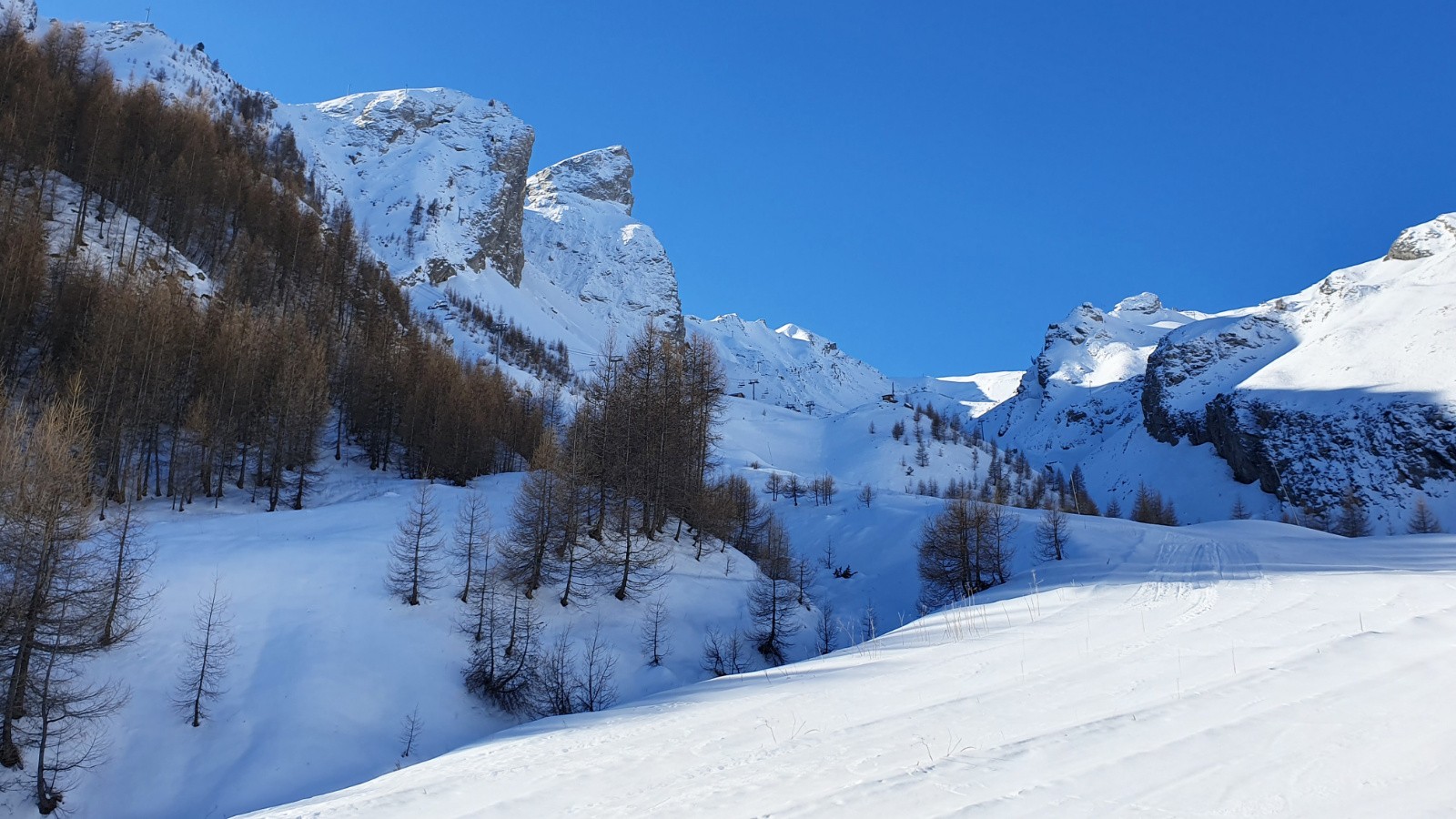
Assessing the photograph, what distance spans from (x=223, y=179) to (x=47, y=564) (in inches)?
2308

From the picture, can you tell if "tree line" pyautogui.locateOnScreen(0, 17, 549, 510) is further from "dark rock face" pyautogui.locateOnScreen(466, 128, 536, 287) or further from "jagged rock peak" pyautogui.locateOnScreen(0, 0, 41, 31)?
"dark rock face" pyautogui.locateOnScreen(466, 128, 536, 287)

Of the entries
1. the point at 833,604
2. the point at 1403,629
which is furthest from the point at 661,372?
the point at 1403,629

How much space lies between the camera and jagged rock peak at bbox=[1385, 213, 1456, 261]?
15012 centimetres

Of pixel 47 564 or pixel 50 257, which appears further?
pixel 50 257

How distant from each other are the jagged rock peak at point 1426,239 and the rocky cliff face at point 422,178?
20976 centimetres

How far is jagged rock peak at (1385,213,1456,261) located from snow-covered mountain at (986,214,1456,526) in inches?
14.4

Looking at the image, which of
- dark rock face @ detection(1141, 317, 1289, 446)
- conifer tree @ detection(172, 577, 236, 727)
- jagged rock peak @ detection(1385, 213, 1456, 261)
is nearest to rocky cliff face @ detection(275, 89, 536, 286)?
conifer tree @ detection(172, 577, 236, 727)

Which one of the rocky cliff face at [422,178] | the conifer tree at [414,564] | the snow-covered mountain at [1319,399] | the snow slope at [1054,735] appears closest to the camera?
the snow slope at [1054,735]

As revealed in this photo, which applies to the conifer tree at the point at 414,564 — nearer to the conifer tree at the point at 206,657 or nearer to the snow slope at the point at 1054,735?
the conifer tree at the point at 206,657

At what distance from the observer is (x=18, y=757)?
19.7 meters

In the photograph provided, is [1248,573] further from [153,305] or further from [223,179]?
[223,179]

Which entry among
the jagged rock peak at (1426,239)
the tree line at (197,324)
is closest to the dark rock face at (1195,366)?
the jagged rock peak at (1426,239)

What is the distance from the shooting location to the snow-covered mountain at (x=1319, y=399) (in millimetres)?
95438

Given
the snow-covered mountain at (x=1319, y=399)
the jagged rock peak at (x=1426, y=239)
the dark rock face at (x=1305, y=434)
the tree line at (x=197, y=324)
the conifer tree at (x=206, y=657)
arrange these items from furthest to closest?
the jagged rock peak at (x=1426, y=239), the snow-covered mountain at (x=1319, y=399), the dark rock face at (x=1305, y=434), the tree line at (x=197, y=324), the conifer tree at (x=206, y=657)
